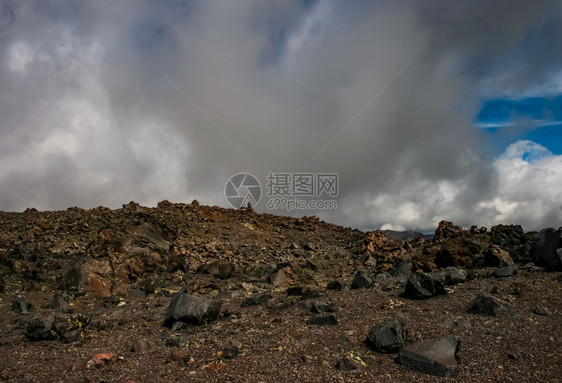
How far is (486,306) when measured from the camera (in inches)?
304

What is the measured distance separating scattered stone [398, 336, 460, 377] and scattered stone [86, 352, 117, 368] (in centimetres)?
508

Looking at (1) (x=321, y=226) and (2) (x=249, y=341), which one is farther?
(1) (x=321, y=226)

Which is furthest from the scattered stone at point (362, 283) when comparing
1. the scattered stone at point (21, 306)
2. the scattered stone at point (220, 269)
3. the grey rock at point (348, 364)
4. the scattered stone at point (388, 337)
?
the scattered stone at point (21, 306)

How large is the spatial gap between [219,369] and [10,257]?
12569 mm

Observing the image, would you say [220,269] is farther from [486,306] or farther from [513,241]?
[513,241]

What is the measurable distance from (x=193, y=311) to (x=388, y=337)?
423cm

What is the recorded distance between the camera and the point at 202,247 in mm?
18141

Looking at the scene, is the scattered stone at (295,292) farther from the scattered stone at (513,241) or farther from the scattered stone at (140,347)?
the scattered stone at (513,241)

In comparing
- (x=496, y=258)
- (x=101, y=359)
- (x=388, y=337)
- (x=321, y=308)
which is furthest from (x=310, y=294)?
(x=496, y=258)

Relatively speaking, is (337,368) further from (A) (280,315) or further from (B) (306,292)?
(B) (306,292)

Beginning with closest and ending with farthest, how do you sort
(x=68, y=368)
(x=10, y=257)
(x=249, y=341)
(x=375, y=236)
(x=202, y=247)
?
(x=68, y=368) → (x=249, y=341) → (x=10, y=257) → (x=202, y=247) → (x=375, y=236)

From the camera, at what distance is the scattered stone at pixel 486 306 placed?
7.60 metres

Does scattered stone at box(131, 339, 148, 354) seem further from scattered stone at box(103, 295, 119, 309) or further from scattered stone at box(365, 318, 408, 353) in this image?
scattered stone at box(103, 295, 119, 309)

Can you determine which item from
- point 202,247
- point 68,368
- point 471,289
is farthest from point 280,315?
point 202,247
